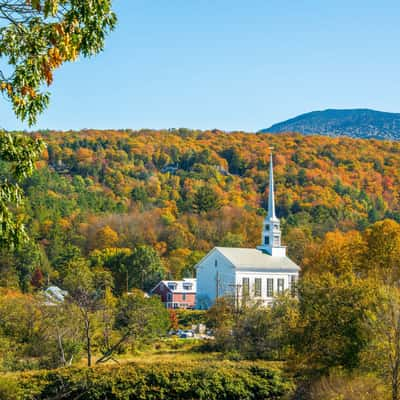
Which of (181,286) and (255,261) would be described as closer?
(255,261)

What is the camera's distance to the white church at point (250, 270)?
6175 centimetres

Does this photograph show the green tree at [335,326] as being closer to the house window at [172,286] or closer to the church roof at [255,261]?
the church roof at [255,261]

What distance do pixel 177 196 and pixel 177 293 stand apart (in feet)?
147

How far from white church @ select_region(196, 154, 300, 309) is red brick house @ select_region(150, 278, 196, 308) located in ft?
13.2

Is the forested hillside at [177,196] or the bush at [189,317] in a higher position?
the forested hillside at [177,196]

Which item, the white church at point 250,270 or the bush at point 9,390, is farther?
the white church at point 250,270

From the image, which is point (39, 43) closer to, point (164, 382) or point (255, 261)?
point (164, 382)

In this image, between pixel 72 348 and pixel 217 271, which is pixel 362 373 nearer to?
pixel 72 348

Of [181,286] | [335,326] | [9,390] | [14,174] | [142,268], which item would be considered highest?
[14,174]

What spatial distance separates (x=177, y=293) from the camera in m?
69.8

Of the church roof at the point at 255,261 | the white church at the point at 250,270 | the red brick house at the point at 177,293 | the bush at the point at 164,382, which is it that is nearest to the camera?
the bush at the point at 164,382

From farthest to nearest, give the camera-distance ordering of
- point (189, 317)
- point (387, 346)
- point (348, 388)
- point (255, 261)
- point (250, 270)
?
point (255, 261) → point (250, 270) → point (189, 317) → point (348, 388) → point (387, 346)

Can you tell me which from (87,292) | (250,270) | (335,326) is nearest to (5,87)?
(335,326)

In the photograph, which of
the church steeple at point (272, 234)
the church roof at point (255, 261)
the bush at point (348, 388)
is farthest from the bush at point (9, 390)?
the church steeple at point (272, 234)
